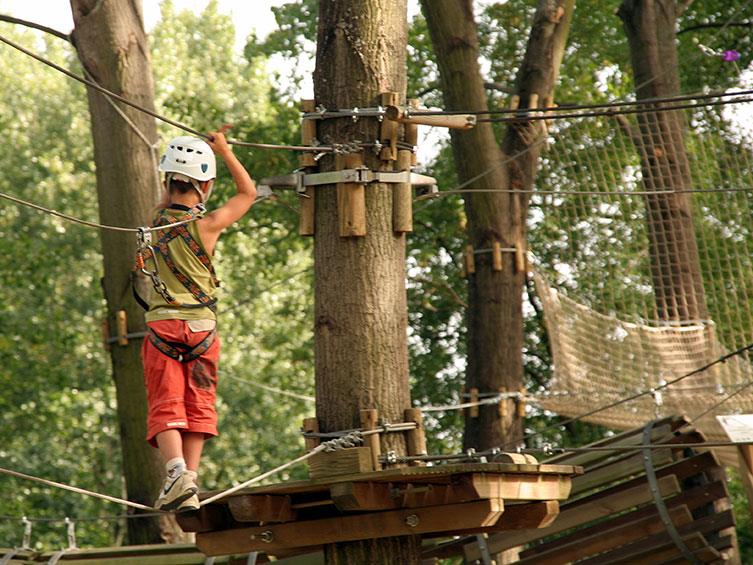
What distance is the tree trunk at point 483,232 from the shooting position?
29.9ft

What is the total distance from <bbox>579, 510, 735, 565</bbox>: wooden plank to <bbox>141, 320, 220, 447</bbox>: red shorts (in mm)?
2738

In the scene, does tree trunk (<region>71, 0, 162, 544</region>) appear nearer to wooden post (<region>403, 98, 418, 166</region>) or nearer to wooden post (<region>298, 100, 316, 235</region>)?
wooden post (<region>298, 100, 316, 235</region>)

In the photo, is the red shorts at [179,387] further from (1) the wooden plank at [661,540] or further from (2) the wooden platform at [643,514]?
(1) the wooden plank at [661,540]

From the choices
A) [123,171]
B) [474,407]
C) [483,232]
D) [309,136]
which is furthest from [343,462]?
[483,232]

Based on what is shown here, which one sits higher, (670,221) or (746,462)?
(670,221)

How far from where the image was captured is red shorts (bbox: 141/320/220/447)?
193 inches

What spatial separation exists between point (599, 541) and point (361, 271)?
2.55 m

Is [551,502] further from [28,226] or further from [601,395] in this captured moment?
[28,226]

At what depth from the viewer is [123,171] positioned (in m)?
7.80

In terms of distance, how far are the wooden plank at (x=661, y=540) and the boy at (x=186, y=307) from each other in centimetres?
272

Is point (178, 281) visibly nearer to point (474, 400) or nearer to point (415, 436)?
point (415, 436)

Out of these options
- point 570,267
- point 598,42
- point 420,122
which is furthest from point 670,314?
point 598,42

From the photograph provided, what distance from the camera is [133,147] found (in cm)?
782

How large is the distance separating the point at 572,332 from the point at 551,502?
402 cm
